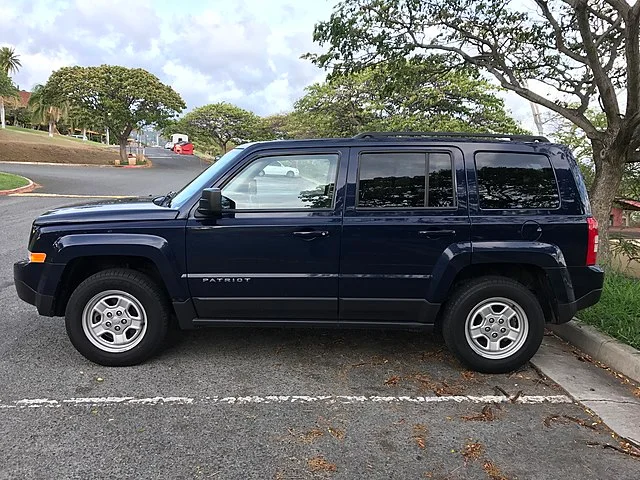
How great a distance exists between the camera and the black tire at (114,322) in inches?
155

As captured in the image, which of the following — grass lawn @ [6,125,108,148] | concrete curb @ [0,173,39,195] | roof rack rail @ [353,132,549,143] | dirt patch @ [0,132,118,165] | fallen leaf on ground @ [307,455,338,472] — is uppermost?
grass lawn @ [6,125,108,148]

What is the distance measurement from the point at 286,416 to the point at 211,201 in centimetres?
157

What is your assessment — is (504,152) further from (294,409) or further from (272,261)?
(294,409)

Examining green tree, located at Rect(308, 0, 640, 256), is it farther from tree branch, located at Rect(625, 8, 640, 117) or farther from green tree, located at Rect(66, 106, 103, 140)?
green tree, located at Rect(66, 106, 103, 140)

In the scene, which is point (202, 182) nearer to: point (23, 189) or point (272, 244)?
point (272, 244)

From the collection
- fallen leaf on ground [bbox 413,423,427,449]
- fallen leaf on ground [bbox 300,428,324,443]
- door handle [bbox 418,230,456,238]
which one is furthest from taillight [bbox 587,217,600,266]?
fallen leaf on ground [bbox 300,428,324,443]

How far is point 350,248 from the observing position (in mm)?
3873

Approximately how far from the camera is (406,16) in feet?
25.0

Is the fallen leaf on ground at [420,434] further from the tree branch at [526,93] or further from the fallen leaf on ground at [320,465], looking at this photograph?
the tree branch at [526,93]

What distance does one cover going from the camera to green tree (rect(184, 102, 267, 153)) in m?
48.4

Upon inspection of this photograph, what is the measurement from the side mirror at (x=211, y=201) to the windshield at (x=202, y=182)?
0.89 feet

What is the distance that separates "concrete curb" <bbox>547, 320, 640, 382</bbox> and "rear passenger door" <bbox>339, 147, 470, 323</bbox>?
5.01 feet

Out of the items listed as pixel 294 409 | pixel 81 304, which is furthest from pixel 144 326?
pixel 294 409

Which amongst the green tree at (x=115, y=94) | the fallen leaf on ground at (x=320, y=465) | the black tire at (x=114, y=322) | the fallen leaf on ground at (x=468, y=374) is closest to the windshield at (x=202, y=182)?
the black tire at (x=114, y=322)
